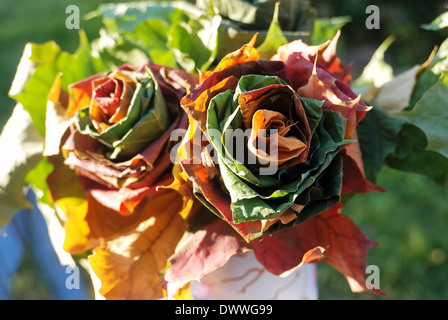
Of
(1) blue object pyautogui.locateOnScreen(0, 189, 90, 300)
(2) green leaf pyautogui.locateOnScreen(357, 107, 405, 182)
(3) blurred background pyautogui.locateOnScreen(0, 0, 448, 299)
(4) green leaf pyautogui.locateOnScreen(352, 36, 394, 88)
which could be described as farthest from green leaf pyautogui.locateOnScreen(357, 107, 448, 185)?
(1) blue object pyautogui.locateOnScreen(0, 189, 90, 300)

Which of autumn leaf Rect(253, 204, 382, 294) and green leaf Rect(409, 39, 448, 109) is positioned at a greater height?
green leaf Rect(409, 39, 448, 109)

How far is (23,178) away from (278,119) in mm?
219

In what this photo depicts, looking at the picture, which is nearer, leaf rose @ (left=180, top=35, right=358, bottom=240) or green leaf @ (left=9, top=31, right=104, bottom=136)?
leaf rose @ (left=180, top=35, right=358, bottom=240)

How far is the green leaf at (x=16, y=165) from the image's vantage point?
0.41 m

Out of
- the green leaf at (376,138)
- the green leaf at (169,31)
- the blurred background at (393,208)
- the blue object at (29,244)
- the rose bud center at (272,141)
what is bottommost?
the blurred background at (393,208)

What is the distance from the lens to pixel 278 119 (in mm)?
326

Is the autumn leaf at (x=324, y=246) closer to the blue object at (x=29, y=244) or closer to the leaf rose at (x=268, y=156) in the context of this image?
the leaf rose at (x=268, y=156)

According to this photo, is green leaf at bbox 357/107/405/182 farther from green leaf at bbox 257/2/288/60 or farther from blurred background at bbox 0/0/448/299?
blurred background at bbox 0/0/448/299

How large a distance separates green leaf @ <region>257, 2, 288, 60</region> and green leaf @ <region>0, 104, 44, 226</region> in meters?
0.20

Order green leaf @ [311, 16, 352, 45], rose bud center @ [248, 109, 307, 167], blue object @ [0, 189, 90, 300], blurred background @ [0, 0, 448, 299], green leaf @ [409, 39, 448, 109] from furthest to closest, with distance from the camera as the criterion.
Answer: blurred background @ [0, 0, 448, 299] < blue object @ [0, 189, 90, 300] < green leaf @ [311, 16, 352, 45] < green leaf @ [409, 39, 448, 109] < rose bud center @ [248, 109, 307, 167]

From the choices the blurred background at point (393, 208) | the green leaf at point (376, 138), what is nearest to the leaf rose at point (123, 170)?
the green leaf at point (376, 138)

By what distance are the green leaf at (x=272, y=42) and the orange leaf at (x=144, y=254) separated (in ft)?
0.43

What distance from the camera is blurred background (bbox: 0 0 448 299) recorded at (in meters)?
1.07

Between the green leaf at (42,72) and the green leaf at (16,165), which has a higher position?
the green leaf at (42,72)
